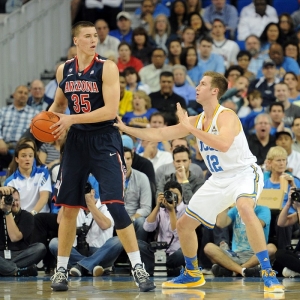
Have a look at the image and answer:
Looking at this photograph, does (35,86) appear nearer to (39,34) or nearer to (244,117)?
(39,34)

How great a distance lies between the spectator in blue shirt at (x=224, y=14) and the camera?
15391mm

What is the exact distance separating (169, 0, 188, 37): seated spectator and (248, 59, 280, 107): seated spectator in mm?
2446

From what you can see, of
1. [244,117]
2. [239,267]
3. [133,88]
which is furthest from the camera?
[133,88]

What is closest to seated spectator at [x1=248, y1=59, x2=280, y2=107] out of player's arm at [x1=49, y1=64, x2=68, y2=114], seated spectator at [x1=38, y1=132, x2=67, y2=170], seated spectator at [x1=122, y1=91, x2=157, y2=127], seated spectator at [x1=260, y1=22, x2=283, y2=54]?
seated spectator at [x1=260, y1=22, x2=283, y2=54]

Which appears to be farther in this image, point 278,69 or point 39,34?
point 39,34

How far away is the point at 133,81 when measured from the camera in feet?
44.1

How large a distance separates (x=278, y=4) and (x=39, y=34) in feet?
15.3

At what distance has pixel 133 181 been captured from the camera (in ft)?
33.3

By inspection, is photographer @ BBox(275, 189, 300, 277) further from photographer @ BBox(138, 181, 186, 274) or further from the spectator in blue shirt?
→ the spectator in blue shirt

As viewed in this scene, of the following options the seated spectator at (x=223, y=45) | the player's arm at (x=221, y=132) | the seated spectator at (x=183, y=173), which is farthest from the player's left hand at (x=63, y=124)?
the seated spectator at (x=223, y=45)

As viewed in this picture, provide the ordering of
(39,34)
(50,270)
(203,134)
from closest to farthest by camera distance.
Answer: (203,134), (50,270), (39,34)

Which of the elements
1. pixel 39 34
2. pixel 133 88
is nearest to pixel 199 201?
pixel 133 88

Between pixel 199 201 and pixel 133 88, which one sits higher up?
pixel 133 88

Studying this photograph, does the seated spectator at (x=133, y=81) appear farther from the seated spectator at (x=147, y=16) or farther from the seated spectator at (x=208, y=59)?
the seated spectator at (x=147, y=16)
